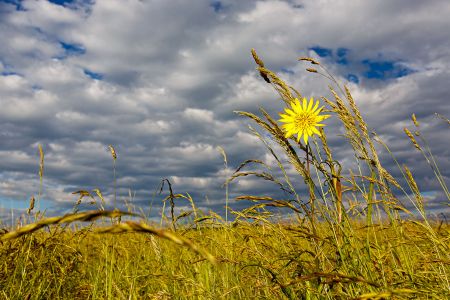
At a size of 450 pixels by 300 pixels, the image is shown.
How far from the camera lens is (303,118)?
2.23 meters

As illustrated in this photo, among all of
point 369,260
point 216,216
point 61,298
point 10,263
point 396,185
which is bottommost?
point 61,298

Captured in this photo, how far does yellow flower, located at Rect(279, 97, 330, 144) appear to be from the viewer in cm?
218

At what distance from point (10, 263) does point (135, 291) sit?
1301mm

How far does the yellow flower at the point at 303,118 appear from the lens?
2182 mm

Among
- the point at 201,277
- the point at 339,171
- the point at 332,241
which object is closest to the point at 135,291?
the point at 201,277

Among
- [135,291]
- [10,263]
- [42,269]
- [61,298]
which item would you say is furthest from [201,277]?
[10,263]

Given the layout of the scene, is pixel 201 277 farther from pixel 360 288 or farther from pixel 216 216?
pixel 360 288

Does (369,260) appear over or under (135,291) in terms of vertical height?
over

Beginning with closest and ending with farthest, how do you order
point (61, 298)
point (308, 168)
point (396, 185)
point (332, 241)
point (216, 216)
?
point (308, 168)
point (332, 241)
point (396, 185)
point (216, 216)
point (61, 298)

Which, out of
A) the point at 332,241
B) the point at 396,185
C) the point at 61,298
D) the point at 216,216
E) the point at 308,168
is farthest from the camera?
the point at 61,298

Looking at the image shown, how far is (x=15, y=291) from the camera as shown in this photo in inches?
126

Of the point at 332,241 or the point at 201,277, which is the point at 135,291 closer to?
the point at 201,277

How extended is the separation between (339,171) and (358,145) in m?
0.22

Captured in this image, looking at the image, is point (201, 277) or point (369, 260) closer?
point (369, 260)
